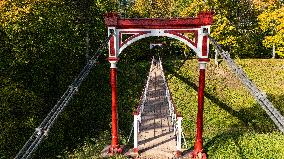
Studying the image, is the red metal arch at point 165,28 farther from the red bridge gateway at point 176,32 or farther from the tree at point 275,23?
the tree at point 275,23

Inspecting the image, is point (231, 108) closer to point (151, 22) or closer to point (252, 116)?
point (252, 116)

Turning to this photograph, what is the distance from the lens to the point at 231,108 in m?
19.9

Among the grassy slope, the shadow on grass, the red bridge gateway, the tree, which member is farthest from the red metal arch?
the tree

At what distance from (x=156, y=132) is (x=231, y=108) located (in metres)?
8.71

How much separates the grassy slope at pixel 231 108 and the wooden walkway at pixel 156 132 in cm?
98

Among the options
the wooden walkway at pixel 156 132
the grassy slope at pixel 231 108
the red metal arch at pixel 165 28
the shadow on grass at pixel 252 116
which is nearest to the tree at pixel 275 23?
the grassy slope at pixel 231 108

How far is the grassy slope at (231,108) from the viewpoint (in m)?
11.6

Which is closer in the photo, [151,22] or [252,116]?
[151,22]

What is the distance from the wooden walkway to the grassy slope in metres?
0.98

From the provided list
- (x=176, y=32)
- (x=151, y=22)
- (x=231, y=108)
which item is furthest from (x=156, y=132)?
(x=231, y=108)

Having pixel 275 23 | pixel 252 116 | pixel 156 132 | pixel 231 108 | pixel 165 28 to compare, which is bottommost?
pixel 252 116

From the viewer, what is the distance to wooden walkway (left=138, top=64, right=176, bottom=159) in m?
11.0

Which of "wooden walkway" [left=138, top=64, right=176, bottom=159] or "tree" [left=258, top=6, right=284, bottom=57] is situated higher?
"tree" [left=258, top=6, right=284, bottom=57]

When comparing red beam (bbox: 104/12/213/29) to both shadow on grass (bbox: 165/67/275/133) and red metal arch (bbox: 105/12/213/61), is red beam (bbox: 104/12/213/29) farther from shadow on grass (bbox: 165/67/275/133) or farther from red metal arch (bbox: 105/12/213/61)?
shadow on grass (bbox: 165/67/275/133)
